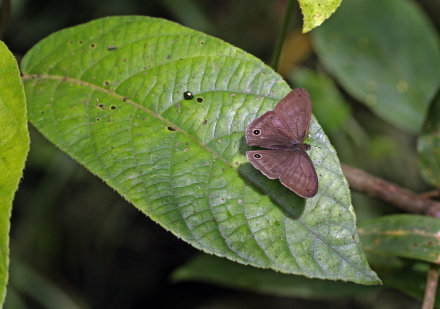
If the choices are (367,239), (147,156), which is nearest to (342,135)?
(367,239)

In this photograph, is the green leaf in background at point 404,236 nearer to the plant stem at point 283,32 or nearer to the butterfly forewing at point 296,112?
the butterfly forewing at point 296,112

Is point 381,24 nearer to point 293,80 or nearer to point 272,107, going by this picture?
point 293,80

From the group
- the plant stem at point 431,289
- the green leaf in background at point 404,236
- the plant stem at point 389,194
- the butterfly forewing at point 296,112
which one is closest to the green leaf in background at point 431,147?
the plant stem at point 389,194

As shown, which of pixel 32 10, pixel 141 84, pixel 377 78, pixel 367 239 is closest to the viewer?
pixel 141 84

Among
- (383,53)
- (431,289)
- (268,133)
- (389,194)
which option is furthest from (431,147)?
(383,53)

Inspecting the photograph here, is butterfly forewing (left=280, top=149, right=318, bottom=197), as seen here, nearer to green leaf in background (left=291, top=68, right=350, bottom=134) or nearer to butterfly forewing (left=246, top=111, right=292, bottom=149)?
butterfly forewing (left=246, top=111, right=292, bottom=149)

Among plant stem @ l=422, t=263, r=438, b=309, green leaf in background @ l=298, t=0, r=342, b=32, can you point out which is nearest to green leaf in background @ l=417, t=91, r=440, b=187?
plant stem @ l=422, t=263, r=438, b=309
